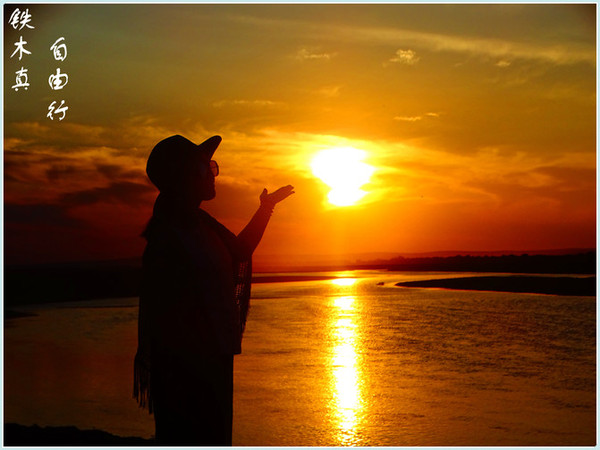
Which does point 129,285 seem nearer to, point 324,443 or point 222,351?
point 324,443

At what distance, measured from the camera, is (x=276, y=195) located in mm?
3684

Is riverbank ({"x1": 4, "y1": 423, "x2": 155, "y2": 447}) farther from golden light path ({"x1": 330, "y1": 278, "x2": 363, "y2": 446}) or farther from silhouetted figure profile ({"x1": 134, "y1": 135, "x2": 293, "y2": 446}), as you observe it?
silhouetted figure profile ({"x1": 134, "y1": 135, "x2": 293, "y2": 446})

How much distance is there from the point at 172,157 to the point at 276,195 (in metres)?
0.66

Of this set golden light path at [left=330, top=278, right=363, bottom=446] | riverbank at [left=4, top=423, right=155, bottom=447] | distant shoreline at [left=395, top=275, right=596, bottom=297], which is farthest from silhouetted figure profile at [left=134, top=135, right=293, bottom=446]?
distant shoreline at [left=395, top=275, right=596, bottom=297]

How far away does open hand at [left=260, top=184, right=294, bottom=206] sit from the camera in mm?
3666

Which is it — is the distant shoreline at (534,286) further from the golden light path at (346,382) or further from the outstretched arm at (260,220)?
the outstretched arm at (260,220)

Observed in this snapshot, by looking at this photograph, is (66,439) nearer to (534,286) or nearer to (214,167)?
(214,167)

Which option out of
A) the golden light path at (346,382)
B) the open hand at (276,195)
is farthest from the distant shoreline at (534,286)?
the open hand at (276,195)

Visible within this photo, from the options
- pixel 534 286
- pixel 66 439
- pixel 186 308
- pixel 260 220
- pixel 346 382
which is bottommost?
pixel 346 382

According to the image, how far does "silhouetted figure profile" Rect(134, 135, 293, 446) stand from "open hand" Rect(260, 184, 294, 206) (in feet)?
1.35

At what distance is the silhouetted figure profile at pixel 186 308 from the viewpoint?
3.23 metres

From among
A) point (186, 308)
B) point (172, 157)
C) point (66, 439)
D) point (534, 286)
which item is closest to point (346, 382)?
point (66, 439)

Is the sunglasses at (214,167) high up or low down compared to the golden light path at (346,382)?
up

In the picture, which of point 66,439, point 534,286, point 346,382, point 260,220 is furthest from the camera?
point 534,286
